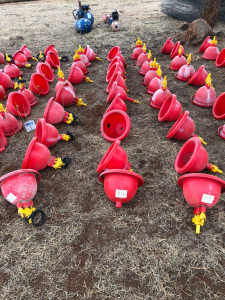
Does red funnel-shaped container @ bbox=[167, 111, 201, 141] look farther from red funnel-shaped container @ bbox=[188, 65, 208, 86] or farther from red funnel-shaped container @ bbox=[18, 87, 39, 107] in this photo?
red funnel-shaped container @ bbox=[18, 87, 39, 107]

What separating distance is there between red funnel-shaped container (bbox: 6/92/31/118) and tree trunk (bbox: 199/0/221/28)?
718cm

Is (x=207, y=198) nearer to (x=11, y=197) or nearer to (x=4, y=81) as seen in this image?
(x=11, y=197)

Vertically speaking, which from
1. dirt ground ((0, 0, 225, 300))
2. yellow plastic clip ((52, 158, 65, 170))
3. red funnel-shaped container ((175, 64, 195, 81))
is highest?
red funnel-shaped container ((175, 64, 195, 81))

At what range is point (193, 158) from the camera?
7.66 ft

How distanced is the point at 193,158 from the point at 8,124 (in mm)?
2926

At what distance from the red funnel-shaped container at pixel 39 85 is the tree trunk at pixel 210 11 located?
21.1 ft

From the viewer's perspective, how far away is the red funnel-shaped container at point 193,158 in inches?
92.1

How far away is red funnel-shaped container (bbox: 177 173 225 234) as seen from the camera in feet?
6.88

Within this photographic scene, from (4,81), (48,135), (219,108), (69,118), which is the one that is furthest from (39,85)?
(219,108)

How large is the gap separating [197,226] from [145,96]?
3.15 meters

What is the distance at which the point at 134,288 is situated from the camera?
1.81 metres

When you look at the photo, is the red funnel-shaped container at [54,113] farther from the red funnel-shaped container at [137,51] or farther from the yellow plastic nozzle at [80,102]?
the red funnel-shaped container at [137,51]

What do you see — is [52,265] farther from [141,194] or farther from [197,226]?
[197,226]

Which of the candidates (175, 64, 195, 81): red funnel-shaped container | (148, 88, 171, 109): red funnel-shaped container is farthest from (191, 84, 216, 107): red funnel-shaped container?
(175, 64, 195, 81): red funnel-shaped container
